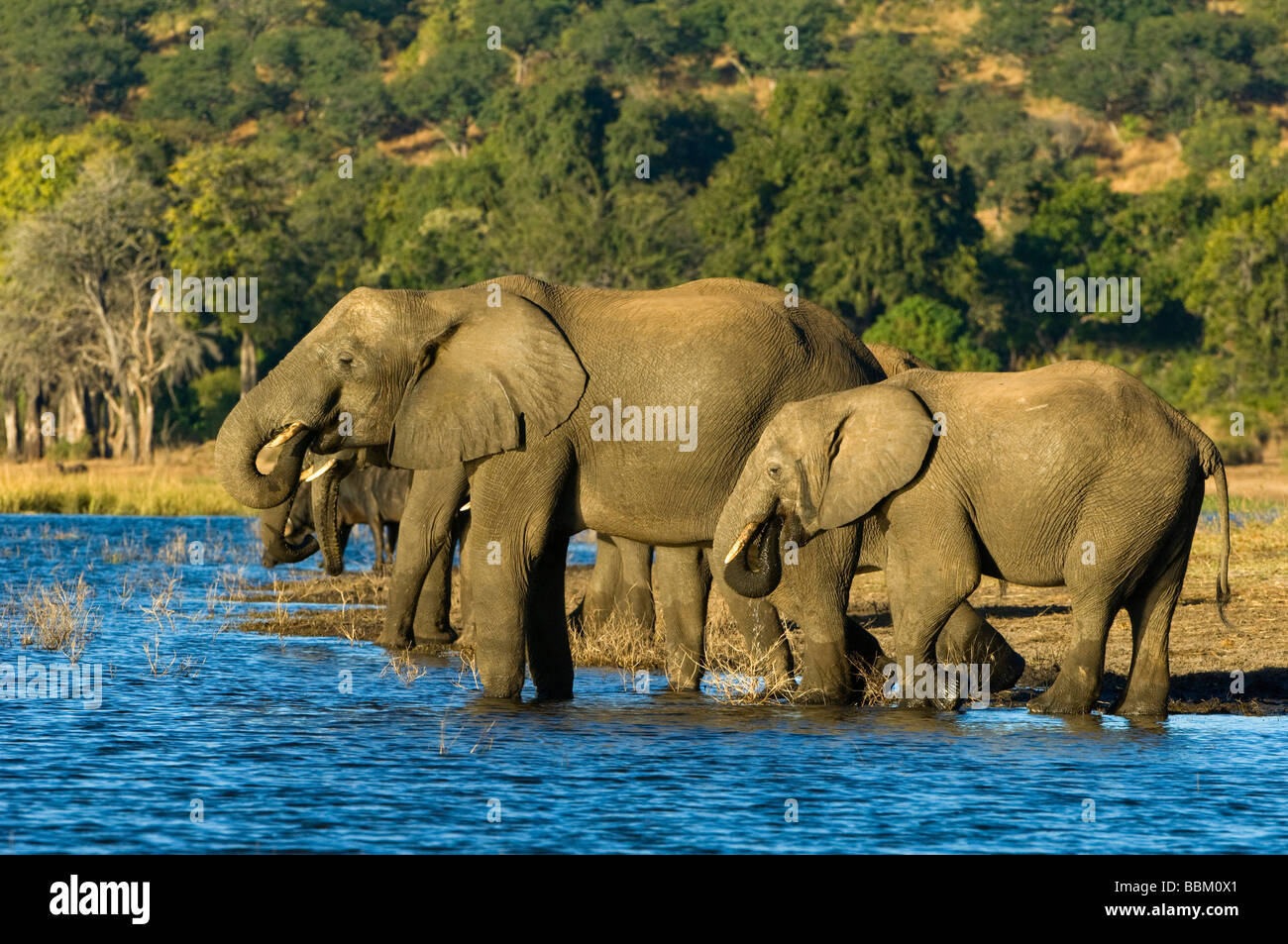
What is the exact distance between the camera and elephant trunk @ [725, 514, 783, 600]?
13414mm

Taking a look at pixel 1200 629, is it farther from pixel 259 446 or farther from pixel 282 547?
pixel 282 547

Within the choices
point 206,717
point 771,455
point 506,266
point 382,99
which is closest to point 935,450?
point 771,455

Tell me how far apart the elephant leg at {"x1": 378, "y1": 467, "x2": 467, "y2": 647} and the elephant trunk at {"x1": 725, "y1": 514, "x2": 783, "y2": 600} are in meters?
3.50

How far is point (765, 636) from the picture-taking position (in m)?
14.9

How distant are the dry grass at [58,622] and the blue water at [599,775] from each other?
268cm

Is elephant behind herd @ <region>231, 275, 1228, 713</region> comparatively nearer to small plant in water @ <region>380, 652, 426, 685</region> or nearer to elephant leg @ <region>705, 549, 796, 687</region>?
elephant leg @ <region>705, 549, 796, 687</region>

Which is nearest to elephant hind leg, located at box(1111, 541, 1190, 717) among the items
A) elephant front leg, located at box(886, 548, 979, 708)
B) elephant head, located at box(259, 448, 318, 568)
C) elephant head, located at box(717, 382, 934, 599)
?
elephant front leg, located at box(886, 548, 979, 708)

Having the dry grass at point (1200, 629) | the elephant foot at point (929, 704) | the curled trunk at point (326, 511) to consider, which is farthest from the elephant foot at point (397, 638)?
the elephant foot at point (929, 704)

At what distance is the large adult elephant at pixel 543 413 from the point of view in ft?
44.7

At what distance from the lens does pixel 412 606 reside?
18.4 metres

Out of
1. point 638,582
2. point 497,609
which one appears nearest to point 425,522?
point 638,582

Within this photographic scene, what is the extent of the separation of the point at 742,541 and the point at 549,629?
1.88m

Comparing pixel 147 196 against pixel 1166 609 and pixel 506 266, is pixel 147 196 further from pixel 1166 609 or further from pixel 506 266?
pixel 1166 609
